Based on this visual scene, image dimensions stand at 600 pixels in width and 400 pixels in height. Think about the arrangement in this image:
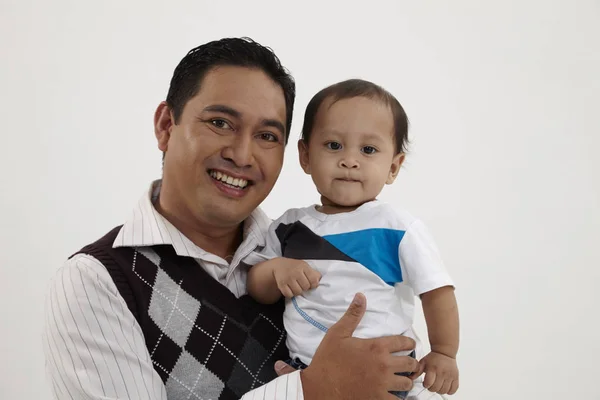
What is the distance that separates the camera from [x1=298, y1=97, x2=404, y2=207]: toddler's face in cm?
175

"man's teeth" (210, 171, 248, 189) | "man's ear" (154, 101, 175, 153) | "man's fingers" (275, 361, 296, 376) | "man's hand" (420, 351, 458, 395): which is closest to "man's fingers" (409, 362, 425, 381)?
"man's hand" (420, 351, 458, 395)

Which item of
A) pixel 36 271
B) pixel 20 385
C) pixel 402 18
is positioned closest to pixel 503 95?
pixel 402 18

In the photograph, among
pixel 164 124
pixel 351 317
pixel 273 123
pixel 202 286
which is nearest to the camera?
pixel 351 317

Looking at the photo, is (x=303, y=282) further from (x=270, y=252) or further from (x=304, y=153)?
(x=304, y=153)

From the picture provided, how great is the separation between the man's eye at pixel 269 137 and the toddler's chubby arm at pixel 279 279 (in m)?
0.35

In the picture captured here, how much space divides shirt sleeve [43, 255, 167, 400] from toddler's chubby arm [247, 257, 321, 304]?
1.12 feet

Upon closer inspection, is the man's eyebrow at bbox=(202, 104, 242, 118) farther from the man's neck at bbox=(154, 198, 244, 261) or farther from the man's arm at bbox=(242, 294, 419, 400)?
the man's arm at bbox=(242, 294, 419, 400)

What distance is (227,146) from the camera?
6.06 feet

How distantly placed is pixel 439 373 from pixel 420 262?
286 mm

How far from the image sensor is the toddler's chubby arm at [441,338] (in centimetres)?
166

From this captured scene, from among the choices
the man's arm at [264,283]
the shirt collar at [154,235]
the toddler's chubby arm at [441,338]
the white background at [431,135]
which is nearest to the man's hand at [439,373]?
the toddler's chubby arm at [441,338]

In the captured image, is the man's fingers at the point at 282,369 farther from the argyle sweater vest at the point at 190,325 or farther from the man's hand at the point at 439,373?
the man's hand at the point at 439,373

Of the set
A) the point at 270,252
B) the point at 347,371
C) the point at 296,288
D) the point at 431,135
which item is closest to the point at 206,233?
the point at 270,252

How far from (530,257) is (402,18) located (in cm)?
162
